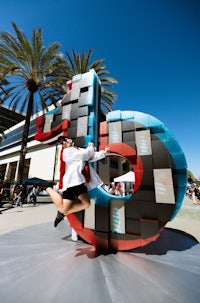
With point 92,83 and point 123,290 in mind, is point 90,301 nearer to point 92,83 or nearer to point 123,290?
point 123,290

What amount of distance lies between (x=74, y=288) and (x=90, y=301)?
0.30m

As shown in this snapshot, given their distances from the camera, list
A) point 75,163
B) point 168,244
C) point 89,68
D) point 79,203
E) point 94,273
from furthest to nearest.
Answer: point 89,68
point 168,244
point 75,163
point 79,203
point 94,273

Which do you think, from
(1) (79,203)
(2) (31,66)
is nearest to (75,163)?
(1) (79,203)

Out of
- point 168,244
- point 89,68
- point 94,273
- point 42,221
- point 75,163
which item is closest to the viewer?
point 94,273

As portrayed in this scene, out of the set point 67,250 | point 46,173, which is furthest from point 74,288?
point 46,173

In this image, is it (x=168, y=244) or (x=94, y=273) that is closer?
(x=94, y=273)

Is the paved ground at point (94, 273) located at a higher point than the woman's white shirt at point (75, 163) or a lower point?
lower

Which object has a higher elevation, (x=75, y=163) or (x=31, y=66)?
(x=31, y=66)

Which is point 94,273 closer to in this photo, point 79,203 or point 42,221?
point 79,203

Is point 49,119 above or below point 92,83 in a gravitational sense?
below

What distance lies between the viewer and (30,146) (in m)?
22.8

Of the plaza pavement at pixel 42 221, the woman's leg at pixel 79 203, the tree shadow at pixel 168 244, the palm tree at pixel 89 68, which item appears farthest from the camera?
the palm tree at pixel 89 68

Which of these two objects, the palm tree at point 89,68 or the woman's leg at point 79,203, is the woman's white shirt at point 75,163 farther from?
the palm tree at point 89,68

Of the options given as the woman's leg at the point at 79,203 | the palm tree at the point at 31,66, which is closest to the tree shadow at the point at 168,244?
the woman's leg at the point at 79,203
